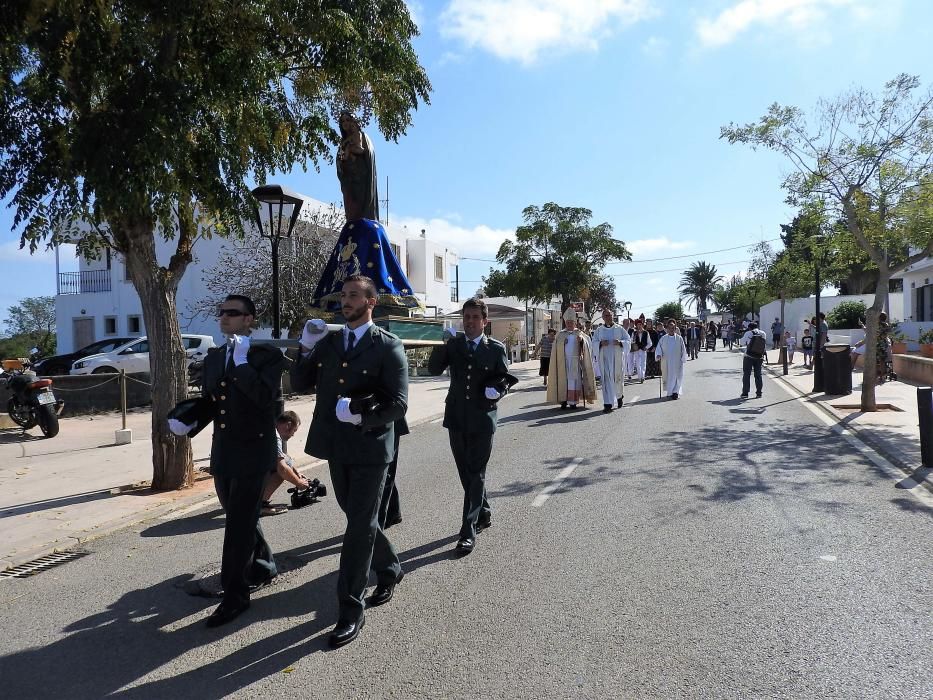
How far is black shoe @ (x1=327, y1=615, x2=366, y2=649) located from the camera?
151 inches

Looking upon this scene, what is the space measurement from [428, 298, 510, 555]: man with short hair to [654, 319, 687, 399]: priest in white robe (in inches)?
462

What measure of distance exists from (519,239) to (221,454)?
27.2 metres

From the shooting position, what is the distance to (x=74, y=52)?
6789mm

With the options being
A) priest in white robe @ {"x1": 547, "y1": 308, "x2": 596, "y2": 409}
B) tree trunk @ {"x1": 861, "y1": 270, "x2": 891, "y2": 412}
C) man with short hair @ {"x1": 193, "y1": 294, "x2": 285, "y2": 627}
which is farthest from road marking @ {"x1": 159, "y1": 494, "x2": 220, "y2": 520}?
tree trunk @ {"x1": 861, "y1": 270, "x2": 891, "y2": 412}

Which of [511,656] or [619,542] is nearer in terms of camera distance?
[511,656]

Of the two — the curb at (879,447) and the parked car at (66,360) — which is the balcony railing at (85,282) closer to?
the parked car at (66,360)

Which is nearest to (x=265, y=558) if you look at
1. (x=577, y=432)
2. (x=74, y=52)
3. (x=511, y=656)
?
(x=511, y=656)

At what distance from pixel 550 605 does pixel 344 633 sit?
4.07ft

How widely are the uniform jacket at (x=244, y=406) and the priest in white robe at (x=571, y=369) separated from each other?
34.8ft

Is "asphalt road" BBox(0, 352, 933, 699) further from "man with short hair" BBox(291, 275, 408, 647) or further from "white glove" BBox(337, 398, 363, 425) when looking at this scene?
"white glove" BBox(337, 398, 363, 425)

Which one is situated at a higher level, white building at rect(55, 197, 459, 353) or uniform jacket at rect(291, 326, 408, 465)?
white building at rect(55, 197, 459, 353)

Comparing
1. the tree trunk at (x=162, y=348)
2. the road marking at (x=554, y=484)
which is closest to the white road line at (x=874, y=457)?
the road marking at (x=554, y=484)

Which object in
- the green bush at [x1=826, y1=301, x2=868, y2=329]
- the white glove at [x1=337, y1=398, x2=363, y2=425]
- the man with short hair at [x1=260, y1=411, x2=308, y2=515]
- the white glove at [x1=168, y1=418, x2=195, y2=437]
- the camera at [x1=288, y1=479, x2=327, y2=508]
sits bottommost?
the camera at [x1=288, y1=479, x2=327, y2=508]

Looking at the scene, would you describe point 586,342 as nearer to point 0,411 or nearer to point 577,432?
point 577,432
